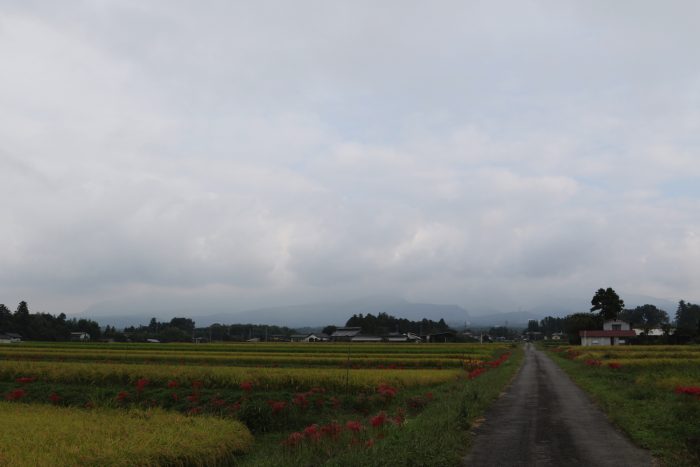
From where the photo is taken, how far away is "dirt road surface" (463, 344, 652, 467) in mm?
9961

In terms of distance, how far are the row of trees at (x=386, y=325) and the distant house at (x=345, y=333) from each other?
2.65 meters

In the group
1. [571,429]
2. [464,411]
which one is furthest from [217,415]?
[571,429]

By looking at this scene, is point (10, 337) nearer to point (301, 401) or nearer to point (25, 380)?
point (25, 380)

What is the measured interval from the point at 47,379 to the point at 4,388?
2173 mm

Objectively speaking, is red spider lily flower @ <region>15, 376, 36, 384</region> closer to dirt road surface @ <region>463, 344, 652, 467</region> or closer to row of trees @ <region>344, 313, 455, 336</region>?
dirt road surface @ <region>463, 344, 652, 467</region>

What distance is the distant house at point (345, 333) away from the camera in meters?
135

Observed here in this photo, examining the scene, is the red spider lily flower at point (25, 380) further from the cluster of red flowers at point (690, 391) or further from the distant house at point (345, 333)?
the distant house at point (345, 333)

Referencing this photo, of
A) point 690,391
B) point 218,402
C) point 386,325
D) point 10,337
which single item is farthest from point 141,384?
point 386,325

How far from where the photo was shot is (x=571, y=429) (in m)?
13.1

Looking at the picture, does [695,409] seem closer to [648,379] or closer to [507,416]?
[507,416]

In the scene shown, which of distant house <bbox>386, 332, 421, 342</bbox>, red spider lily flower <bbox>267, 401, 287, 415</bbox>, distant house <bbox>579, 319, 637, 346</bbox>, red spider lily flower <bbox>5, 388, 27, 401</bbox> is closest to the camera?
red spider lily flower <bbox>267, 401, 287, 415</bbox>

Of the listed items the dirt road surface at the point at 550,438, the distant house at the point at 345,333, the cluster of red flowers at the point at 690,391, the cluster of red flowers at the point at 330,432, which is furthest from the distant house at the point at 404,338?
the cluster of red flowers at the point at 330,432

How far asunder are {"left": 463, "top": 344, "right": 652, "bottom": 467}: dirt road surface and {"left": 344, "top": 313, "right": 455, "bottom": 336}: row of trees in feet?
413

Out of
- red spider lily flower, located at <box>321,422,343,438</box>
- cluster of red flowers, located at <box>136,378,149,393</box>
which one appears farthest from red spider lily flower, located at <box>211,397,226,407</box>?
red spider lily flower, located at <box>321,422,343,438</box>
